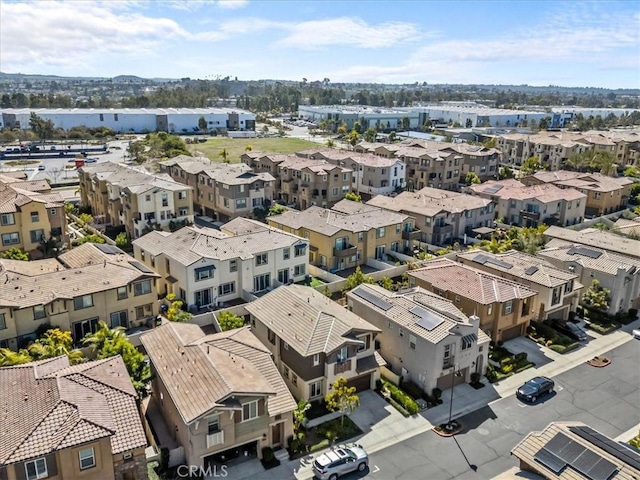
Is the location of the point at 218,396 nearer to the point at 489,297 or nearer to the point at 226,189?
the point at 489,297

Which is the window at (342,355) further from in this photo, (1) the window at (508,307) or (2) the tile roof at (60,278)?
(2) the tile roof at (60,278)

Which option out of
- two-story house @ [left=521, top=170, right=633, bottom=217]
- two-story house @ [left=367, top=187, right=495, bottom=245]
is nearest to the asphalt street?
two-story house @ [left=367, top=187, right=495, bottom=245]

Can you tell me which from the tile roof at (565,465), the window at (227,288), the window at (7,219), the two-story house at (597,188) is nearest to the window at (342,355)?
the tile roof at (565,465)

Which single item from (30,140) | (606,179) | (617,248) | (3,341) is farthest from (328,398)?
(30,140)

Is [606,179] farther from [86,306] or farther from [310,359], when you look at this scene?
[86,306]

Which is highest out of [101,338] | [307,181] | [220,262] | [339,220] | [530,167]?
[307,181]

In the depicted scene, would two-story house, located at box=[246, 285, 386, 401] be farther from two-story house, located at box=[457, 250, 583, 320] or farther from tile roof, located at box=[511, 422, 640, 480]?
two-story house, located at box=[457, 250, 583, 320]

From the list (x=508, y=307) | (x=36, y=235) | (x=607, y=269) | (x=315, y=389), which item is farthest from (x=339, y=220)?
(x=36, y=235)
